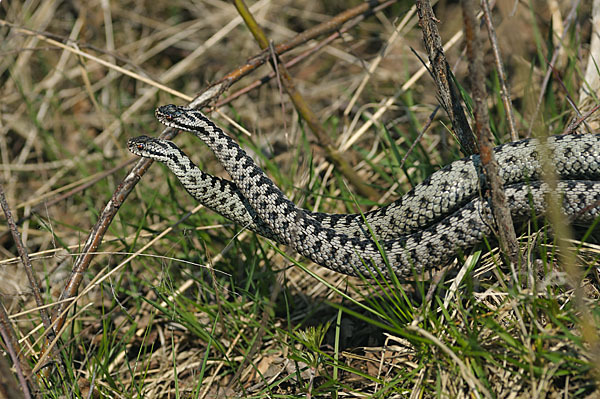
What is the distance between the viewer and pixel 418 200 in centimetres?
433

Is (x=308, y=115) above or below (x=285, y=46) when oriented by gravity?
below

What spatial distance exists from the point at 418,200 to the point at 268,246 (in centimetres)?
181

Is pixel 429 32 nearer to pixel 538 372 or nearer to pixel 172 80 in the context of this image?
pixel 538 372

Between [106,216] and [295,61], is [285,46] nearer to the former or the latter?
[295,61]

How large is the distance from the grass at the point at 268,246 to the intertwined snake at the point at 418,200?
0.25 m

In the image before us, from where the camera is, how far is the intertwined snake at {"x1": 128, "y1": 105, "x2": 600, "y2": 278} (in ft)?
13.3

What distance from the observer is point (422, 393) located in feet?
11.9

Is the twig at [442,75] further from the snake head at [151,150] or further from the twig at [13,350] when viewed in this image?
the twig at [13,350]

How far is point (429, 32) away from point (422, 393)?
102 inches

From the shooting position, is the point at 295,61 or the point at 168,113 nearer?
the point at 168,113

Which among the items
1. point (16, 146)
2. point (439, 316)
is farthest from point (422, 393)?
point (16, 146)

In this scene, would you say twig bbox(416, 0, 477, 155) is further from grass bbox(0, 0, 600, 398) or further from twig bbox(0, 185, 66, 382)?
twig bbox(0, 185, 66, 382)

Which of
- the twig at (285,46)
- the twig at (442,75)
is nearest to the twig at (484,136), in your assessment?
the twig at (442,75)

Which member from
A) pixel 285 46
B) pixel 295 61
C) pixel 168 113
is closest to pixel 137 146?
pixel 168 113
